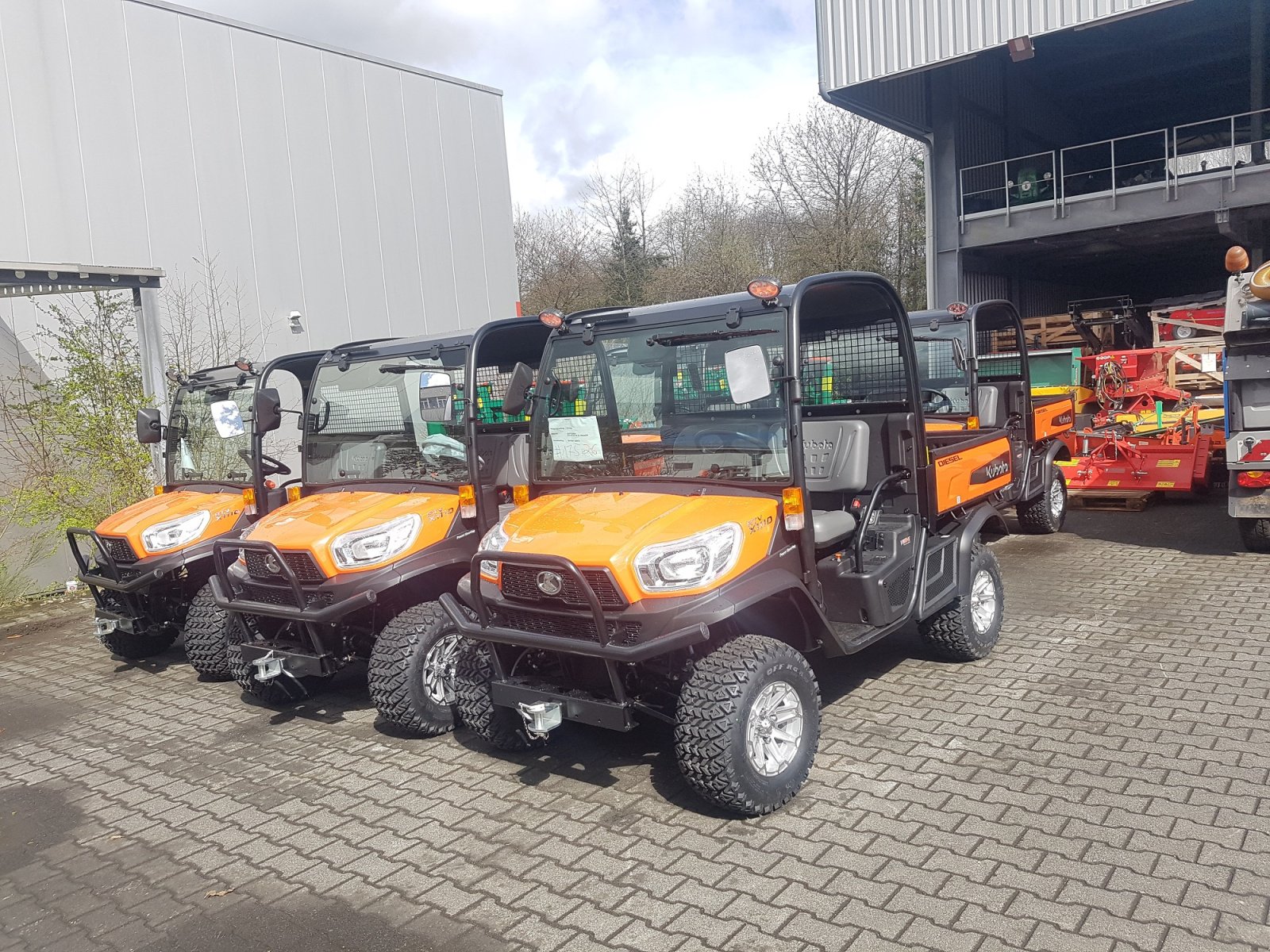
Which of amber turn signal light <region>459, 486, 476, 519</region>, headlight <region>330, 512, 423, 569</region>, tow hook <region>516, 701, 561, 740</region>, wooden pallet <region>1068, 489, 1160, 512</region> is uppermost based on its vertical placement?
amber turn signal light <region>459, 486, 476, 519</region>

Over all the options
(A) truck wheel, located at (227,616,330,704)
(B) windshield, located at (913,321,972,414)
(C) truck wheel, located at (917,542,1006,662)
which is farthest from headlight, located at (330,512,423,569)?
(B) windshield, located at (913,321,972,414)

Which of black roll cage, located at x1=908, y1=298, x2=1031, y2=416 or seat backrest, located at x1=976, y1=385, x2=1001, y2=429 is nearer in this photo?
black roll cage, located at x1=908, y1=298, x2=1031, y2=416

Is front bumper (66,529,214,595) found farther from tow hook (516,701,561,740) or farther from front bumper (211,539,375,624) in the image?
tow hook (516,701,561,740)

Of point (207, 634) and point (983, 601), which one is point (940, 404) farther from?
point (207, 634)

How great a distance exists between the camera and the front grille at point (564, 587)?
12.1ft

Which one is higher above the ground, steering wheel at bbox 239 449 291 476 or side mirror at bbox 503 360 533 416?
side mirror at bbox 503 360 533 416

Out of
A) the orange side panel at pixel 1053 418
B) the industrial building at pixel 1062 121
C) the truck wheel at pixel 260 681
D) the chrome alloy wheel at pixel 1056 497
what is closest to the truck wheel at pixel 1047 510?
the chrome alloy wheel at pixel 1056 497

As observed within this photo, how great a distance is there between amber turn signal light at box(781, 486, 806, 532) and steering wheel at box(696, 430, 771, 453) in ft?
0.75

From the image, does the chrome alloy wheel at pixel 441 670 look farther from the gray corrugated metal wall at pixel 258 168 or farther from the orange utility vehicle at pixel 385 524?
the gray corrugated metal wall at pixel 258 168

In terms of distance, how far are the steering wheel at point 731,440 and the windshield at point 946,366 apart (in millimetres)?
4175

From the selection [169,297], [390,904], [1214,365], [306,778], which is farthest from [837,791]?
[1214,365]

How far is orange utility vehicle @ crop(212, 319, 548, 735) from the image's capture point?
479 centimetres

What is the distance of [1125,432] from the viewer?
10086 mm

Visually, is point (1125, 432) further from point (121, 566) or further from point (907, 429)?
point (121, 566)
